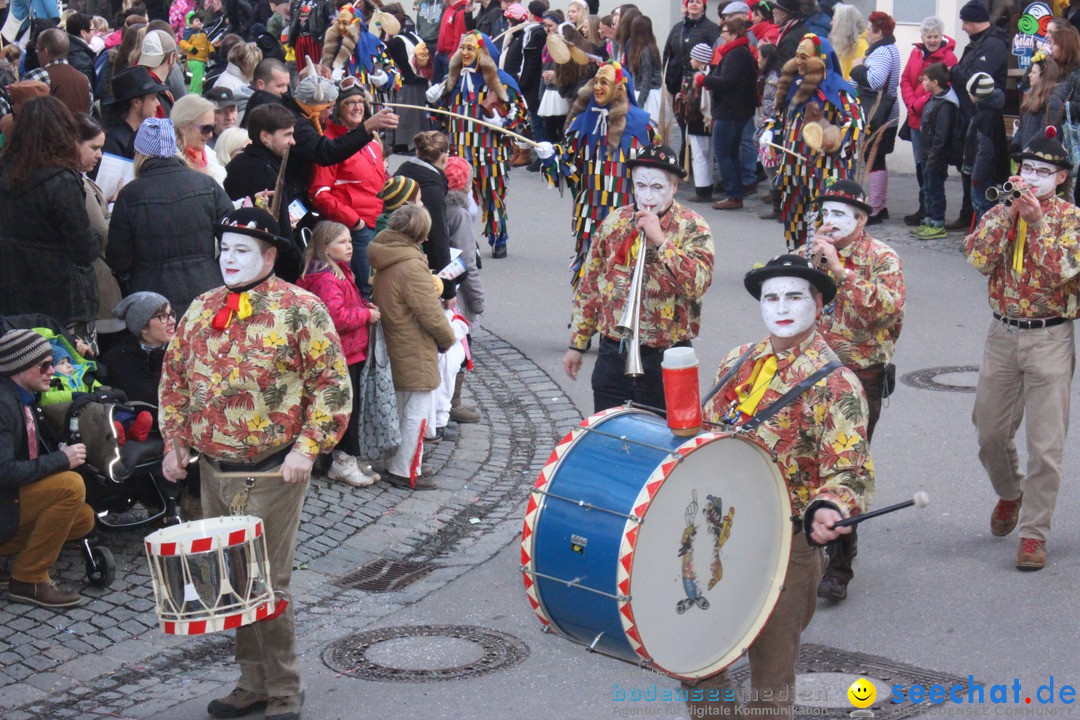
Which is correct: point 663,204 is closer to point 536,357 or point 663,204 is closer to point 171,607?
point 171,607

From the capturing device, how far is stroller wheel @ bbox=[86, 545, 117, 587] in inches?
265

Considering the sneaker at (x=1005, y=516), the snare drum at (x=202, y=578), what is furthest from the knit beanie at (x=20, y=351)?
the sneaker at (x=1005, y=516)

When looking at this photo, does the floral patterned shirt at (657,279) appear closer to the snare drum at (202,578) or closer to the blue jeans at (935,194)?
the snare drum at (202,578)

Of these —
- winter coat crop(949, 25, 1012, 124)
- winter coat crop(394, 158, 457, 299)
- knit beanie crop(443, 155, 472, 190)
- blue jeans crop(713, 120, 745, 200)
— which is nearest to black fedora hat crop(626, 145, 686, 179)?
winter coat crop(394, 158, 457, 299)

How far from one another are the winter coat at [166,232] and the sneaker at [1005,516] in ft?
14.1

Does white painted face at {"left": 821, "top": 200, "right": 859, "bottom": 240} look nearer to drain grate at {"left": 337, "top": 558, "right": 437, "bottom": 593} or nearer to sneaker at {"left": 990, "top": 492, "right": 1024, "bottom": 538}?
sneaker at {"left": 990, "top": 492, "right": 1024, "bottom": 538}

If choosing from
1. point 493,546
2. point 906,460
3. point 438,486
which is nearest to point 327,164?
point 438,486

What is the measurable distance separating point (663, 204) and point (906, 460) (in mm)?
2810

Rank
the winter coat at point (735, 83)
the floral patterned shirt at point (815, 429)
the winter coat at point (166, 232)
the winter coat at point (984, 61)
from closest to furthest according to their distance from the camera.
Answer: the floral patterned shirt at point (815, 429)
the winter coat at point (166, 232)
the winter coat at point (984, 61)
the winter coat at point (735, 83)

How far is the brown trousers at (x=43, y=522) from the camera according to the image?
251 inches

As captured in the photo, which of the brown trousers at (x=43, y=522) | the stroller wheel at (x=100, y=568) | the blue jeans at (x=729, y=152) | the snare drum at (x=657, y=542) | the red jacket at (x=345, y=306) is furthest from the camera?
the blue jeans at (x=729, y=152)

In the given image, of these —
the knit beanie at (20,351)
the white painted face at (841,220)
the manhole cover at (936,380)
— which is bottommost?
the manhole cover at (936,380)

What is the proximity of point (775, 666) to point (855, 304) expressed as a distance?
225 cm

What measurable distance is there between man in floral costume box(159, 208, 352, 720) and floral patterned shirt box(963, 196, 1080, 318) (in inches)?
128
